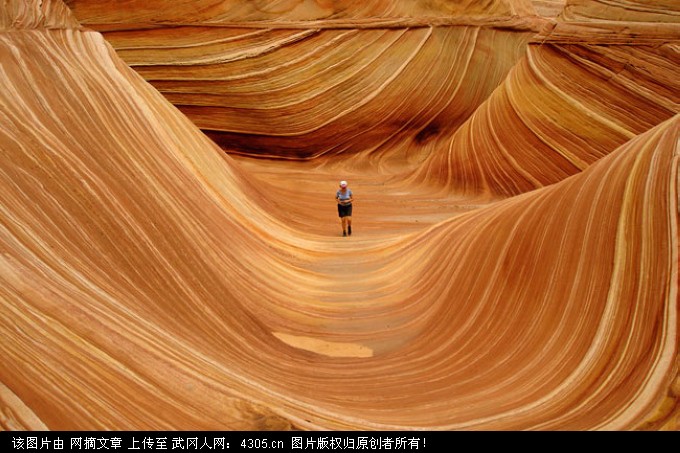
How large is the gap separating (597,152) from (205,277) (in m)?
4.31

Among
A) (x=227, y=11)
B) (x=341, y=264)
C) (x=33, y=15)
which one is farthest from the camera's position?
(x=227, y=11)

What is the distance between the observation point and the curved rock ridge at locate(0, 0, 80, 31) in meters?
5.28

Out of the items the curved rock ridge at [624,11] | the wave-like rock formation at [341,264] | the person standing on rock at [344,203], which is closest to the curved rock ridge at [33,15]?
the wave-like rock formation at [341,264]

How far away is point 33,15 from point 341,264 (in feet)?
10.5

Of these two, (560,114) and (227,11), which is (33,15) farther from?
(560,114)

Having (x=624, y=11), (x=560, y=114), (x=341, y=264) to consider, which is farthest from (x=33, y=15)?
(x=624, y=11)

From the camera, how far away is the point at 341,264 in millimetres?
5281

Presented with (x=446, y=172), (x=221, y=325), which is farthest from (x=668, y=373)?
(x=446, y=172)

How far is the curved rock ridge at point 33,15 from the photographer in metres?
5.28

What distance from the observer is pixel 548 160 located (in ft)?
22.9

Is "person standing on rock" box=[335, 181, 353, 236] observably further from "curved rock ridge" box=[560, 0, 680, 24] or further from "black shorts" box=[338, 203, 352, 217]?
"curved rock ridge" box=[560, 0, 680, 24]

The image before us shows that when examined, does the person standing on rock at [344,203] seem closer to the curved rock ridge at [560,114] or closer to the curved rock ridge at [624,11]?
the curved rock ridge at [560,114]

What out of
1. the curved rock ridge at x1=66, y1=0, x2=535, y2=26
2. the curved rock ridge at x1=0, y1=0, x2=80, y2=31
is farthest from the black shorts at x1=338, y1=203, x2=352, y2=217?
the curved rock ridge at x1=66, y1=0, x2=535, y2=26

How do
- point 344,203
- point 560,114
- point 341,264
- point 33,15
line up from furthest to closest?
1. point 560,114
2. point 344,203
3. point 33,15
4. point 341,264
